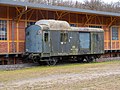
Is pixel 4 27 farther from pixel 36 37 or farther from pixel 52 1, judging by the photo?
pixel 52 1

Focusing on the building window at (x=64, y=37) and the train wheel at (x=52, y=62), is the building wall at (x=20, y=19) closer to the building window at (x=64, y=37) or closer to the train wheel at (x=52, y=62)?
the train wheel at (x=52, y=62)

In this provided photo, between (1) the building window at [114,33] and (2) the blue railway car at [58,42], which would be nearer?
(2) the blue railway car at [58,42]

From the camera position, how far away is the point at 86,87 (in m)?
11.0

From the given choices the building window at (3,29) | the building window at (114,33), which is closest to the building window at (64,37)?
the building window at (3,29)

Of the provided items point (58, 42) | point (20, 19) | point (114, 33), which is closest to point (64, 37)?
point (58, 42)

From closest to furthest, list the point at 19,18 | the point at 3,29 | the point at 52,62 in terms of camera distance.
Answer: the point at 3,29, the point at 52,62, the point at 19,18

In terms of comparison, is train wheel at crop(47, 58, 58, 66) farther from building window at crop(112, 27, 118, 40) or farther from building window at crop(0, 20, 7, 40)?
building window at crop(112, 27, 118, 40)

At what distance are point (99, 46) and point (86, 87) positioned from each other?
14.5m

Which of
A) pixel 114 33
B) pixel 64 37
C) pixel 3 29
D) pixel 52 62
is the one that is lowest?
pixel 52 62

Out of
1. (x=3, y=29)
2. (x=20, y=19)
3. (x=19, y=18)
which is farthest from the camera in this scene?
(x=20, y=19)

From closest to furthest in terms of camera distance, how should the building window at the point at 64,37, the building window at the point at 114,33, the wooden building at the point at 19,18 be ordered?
the wooden building at the point at 19,18 → the building window at the point at 64,37 → the building window at the point at 114,33

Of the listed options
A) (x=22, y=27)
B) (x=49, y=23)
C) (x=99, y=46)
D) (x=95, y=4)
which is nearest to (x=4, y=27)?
(x=22, y=27)

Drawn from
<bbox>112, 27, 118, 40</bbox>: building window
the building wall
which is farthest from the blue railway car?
<bbox>112, 27, 118, 40</bbox>: building window

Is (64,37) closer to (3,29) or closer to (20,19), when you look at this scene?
(20,19)
